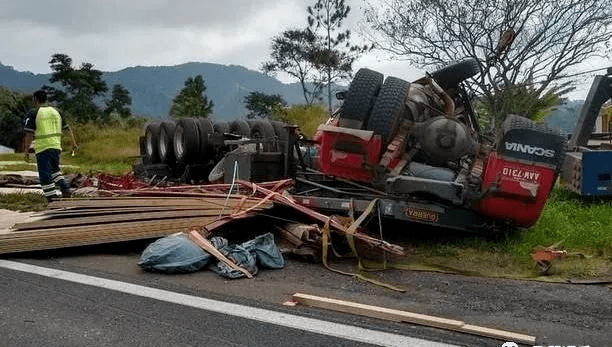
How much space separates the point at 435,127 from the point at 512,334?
3053 mm

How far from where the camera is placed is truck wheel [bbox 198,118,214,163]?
938 cm

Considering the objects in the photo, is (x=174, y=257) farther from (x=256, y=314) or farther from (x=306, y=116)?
(x=306, y=116)

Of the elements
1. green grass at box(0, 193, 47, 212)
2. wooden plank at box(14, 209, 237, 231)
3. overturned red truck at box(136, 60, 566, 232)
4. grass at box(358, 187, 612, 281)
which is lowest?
grass at box(358, 187, 612, 281)

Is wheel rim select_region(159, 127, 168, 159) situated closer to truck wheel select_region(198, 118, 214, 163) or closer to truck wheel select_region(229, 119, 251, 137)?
truck wheel select_region(198, 118, 214, 163)

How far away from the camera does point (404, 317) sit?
12.7 ft

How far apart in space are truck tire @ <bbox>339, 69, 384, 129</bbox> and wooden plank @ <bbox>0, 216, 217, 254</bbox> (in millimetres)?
1645

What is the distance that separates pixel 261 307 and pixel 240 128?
20.9 ft

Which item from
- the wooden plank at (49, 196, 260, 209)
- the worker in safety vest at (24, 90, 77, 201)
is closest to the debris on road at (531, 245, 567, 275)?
the wooden plank at (49, 196, 260, 209)

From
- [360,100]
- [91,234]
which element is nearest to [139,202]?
[91,234]

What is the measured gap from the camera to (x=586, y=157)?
7.63 metres

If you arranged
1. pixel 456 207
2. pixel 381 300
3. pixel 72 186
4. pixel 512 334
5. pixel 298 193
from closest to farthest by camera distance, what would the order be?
pixel 512 334
pixel 381 300
pixel 456 207
pixel 298 193
pixel 72 186

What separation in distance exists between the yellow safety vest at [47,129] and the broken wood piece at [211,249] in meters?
4.40

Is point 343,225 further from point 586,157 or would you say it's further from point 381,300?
point 586,157

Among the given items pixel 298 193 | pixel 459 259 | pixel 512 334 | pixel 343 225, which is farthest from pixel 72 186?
pixel 512 334
